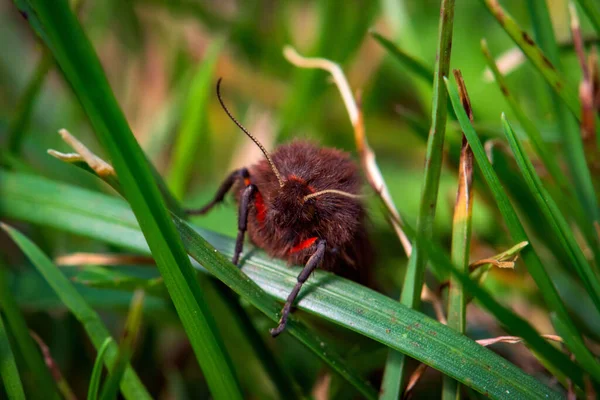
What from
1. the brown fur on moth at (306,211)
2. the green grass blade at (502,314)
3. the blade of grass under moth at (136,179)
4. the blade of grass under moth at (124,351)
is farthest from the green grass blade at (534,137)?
the blade of grass under moth at (124,351)

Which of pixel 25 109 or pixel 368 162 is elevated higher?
pixel 25 109

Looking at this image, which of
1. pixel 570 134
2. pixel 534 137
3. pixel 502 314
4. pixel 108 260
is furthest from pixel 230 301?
pixel 570 134

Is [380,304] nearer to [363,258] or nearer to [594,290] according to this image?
[363,258]

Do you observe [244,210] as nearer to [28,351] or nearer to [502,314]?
[28,351]

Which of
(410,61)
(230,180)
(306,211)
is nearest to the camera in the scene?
(306,211)

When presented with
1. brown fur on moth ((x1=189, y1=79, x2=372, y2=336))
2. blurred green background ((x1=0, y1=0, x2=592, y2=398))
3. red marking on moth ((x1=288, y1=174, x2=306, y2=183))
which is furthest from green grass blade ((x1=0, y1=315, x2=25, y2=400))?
red marking on moth ((x1=288, y1=174, x2=306, y2=183))

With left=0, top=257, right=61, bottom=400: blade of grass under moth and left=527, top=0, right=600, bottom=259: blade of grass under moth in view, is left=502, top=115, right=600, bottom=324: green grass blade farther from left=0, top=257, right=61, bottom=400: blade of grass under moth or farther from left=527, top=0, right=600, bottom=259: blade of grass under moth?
left=0, top=257, right=61, bottom=400: blade of grass under moth
